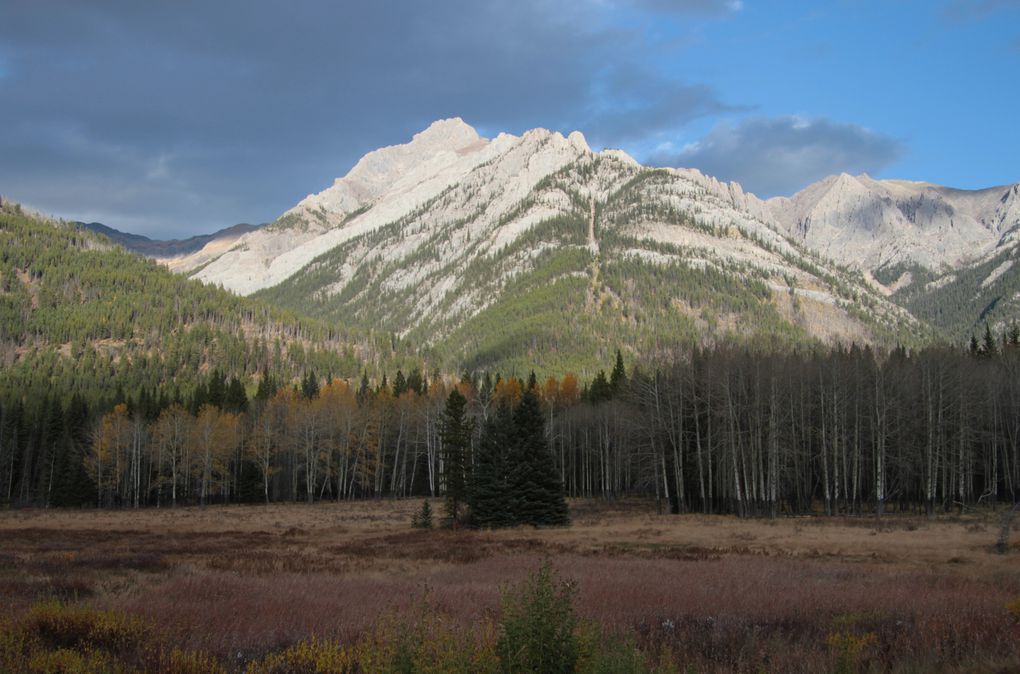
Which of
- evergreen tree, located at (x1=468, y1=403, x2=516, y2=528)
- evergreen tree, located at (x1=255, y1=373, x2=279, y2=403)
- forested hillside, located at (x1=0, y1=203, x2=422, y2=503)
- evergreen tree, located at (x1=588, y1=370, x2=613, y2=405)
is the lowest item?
evergreen tree, located at (x1=468, y1=403, x2=516, y2=528)

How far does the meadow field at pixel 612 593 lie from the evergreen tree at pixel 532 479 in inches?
411

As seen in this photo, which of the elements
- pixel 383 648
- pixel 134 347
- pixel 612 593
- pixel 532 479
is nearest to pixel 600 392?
pixel 532 479

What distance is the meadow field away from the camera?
996 centimetres

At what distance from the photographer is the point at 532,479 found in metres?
45.2

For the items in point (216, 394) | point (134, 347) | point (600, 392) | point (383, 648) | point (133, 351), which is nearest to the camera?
point (383, 648)

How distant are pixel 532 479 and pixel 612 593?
3043cm

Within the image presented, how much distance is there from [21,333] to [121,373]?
50379mm

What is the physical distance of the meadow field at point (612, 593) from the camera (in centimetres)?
996

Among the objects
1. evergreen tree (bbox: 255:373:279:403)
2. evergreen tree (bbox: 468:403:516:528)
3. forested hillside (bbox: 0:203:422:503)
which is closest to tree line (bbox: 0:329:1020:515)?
evergreen tree (bbox: 468:403:516:528)

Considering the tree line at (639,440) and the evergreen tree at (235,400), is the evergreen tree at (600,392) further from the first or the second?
the evergreen tree at (235,400)

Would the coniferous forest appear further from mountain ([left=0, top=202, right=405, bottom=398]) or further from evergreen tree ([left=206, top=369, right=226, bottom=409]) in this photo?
mountain ([left=0, top=202, right=405, bottom=398])

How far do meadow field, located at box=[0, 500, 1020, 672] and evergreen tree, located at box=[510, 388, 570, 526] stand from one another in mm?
10437

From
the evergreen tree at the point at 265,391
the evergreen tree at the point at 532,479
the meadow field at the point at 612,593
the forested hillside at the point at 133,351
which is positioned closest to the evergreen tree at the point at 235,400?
the evergreen tree at the point at 265,391

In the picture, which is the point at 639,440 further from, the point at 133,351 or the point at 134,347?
the point at 134,347
